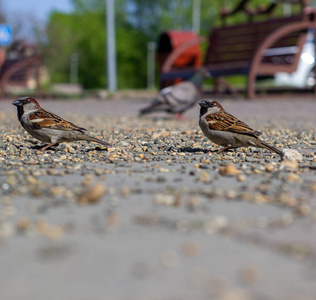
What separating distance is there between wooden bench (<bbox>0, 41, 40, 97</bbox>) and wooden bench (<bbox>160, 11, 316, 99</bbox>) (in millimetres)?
6021

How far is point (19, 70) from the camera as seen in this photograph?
21016 mm

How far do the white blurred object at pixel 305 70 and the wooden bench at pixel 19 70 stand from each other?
880 cm

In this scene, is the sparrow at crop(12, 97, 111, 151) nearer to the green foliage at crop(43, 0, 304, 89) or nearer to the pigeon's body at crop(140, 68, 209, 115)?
the pigeon's body at crop(140, 68, 209, 115)

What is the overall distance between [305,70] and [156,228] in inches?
1061

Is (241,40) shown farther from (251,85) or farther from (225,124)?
(225,124)

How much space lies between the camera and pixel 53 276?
81.3 inches

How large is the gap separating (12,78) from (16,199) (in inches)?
740

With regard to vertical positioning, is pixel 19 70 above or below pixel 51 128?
below

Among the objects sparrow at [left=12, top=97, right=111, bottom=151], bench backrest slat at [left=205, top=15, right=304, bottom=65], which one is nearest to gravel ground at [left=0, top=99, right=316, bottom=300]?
sparrow at [left=12, top=97, right=111, bottom=151]

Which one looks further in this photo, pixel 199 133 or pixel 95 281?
pixel 199 133

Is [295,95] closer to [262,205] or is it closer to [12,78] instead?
[12,78]

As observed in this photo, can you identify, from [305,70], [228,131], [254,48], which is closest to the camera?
[228,131]

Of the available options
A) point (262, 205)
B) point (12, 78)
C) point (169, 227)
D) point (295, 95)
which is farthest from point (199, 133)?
point (12, 78)

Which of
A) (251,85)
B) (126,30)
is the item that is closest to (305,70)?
(251,85)
